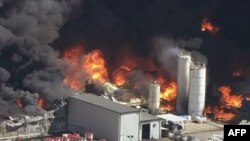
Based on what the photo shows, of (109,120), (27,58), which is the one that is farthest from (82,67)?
(109,120)

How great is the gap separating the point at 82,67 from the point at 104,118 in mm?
20246

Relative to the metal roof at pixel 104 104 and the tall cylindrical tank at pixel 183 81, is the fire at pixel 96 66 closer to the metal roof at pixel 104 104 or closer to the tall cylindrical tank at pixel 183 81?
the tall cylindrical tank at pixel 183 81

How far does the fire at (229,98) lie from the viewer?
382 ft

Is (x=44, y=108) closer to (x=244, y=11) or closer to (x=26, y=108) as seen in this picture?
(x=26, y=108)

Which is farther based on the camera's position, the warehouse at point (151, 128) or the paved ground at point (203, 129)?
the paved ground at point (203, 129)

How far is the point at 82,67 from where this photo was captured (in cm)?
11344

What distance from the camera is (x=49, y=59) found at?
103 meters

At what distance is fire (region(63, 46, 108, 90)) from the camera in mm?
110938

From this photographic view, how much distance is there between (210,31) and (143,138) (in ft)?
103

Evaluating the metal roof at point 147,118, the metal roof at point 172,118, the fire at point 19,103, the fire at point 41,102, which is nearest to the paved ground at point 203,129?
the metal roof at point 172,118

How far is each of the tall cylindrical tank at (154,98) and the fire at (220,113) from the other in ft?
27.4

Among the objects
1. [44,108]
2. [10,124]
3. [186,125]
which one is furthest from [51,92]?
[186,125]

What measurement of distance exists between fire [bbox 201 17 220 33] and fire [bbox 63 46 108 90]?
16.6m

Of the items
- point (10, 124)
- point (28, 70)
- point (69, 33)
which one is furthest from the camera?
point (69, 33)
